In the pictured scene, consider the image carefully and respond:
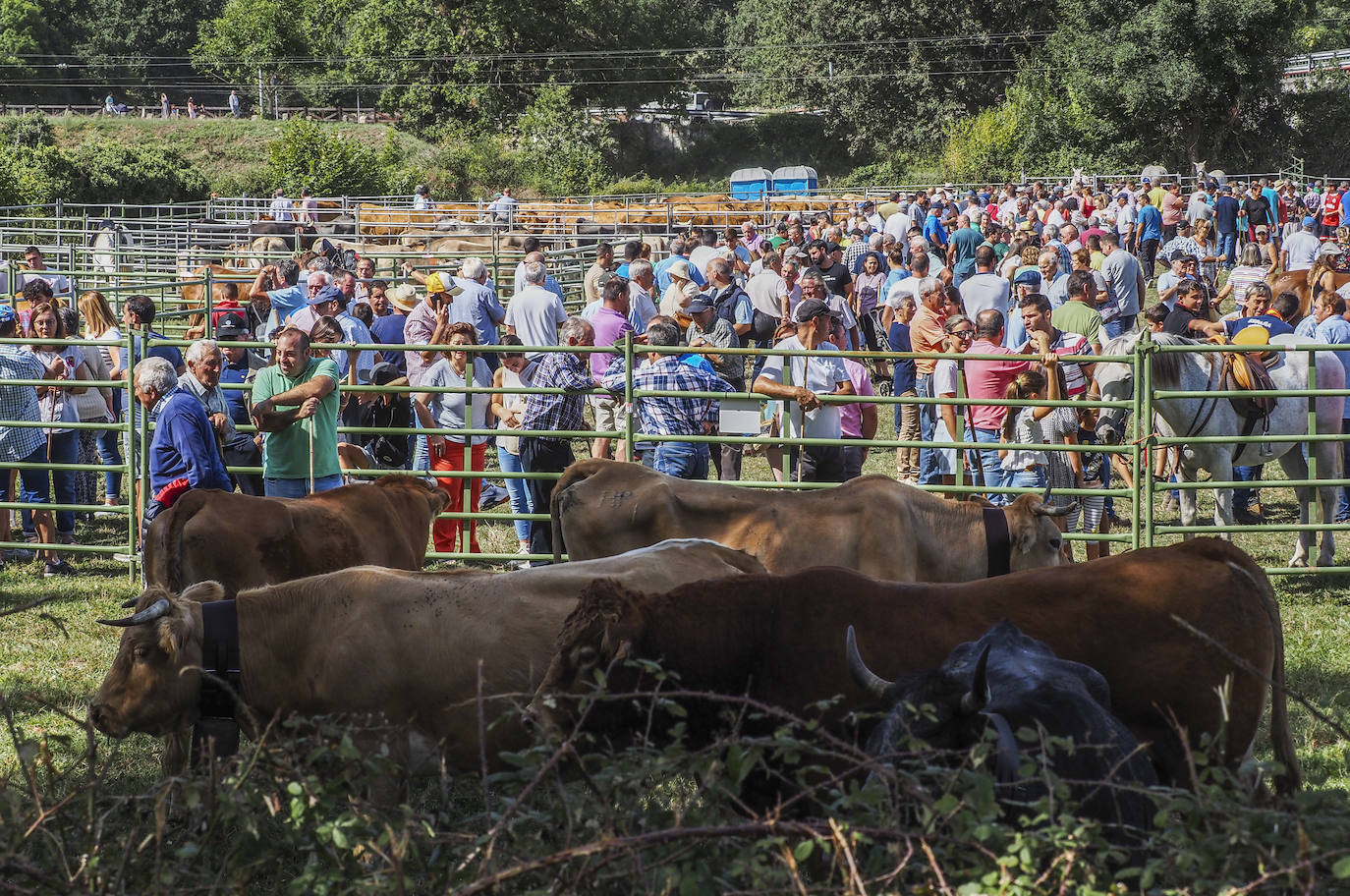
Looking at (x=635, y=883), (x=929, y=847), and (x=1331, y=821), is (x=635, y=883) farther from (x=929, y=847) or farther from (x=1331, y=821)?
(x=1331, y=821)

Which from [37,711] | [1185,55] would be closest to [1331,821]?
[37,711]

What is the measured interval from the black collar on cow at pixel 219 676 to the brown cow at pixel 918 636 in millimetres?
1360

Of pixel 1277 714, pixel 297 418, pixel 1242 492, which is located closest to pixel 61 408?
pixel 297 418

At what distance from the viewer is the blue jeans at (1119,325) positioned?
14.8 metres

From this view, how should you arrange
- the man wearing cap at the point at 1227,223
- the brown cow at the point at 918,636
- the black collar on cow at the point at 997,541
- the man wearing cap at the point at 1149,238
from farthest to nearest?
the man wearing cap at the point at 1227,223, the man wearing cap at the point at 1149,238, the black collar on cow at the point at 997,541, the brown cow at the point at 918,636

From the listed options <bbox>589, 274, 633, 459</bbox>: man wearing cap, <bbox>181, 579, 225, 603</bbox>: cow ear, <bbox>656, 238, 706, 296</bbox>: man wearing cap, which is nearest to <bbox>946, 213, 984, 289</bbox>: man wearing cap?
<bbox>656, 238, 706, 296</bbox>: man wearing cap

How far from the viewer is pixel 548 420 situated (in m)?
9.82

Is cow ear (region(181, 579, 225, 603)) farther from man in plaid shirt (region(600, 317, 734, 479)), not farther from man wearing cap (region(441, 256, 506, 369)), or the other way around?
man wearing cap (region(441, 256, 506, 369))

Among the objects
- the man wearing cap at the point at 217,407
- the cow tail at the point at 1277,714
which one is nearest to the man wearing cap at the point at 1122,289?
the man wearing cap at the point at 217,407

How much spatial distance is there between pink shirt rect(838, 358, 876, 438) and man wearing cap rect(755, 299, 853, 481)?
0.15 feet

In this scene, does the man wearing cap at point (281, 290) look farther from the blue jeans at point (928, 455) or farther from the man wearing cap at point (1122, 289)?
the man wearing cap at point (1122, 289)

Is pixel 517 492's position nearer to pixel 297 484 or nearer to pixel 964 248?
pixel 297 484

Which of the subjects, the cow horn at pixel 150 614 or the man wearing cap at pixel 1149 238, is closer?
the cow horn at pixel 150 614

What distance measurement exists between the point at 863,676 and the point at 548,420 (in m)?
5.82
